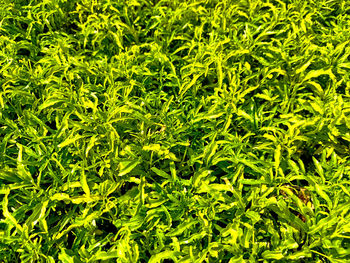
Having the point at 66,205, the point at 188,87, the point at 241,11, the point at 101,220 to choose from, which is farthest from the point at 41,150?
the point at 241,11

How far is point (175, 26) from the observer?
9.87 ft

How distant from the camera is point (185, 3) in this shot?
9.95ft

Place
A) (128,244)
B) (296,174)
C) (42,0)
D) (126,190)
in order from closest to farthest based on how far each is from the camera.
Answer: (128,244) < (296,174) < (126,190) < (42,0)

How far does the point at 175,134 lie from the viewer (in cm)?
231

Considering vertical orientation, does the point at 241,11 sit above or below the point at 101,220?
above

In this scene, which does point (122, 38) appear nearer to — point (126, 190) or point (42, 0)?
point (42, 0)

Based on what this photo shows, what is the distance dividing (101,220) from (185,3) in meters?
1.96

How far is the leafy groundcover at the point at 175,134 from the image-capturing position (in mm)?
1980

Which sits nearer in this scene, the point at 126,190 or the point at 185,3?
the point at 126,190

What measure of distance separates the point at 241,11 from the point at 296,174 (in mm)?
1605

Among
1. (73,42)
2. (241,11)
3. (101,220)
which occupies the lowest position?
(101,220)

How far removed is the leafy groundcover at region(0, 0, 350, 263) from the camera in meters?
1.98

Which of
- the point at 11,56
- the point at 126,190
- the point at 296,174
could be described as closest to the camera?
the point at 296,174

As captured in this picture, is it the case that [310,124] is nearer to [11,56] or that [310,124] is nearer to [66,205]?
[66,205]
